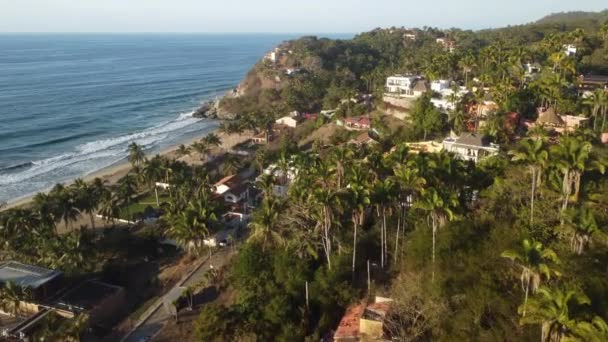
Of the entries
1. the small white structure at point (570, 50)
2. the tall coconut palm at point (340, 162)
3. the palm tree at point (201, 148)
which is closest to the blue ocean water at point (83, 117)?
the palm tree at point (201, 148)

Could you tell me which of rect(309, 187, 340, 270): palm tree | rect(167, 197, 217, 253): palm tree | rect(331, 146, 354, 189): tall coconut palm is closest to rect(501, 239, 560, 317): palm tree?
rect(309, 187, 340, 270): palm tree

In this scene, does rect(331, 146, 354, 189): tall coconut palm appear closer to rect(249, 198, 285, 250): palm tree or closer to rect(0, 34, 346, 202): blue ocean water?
rect(249, 198, 285, 250): palm tree

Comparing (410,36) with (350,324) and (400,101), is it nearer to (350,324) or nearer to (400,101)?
(400,101)

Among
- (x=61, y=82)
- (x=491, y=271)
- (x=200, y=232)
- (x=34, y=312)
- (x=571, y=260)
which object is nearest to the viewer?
(x=571, y=260)

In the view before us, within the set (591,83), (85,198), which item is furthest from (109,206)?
(591,83)

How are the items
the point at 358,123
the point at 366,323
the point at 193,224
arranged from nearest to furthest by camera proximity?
the point at 366,323 → the point at 193,224 → the point at 358,123

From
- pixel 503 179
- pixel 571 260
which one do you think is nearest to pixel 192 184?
pixel 503 179

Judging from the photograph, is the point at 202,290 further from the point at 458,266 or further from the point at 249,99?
the point at 249,99

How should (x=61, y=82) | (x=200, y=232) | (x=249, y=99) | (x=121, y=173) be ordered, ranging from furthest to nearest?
(x=61, y=82)
(x=249, y=99)
(x=121, y=173)
(x=200, y=232)
